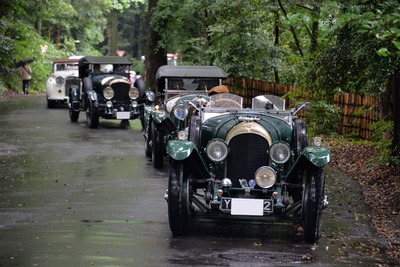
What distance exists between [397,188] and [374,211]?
1.54 m

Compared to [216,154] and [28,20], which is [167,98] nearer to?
[216,154]

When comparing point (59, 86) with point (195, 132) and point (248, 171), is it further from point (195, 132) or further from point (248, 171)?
point (248, 171)

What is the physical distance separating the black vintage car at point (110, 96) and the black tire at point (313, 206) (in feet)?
48.6

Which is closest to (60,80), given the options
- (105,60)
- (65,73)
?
(65,73)

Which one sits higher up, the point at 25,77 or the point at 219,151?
the point at 219,151

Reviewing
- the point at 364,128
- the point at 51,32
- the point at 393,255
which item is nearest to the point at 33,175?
the point at 393,255

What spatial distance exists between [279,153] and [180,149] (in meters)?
1.26

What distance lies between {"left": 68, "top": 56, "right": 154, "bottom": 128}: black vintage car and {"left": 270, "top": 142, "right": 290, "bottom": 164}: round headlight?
14240mm

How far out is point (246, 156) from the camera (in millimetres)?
10977

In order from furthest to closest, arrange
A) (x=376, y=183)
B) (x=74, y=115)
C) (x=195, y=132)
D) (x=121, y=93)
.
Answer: (x=74, y=115) → (x=121, y=93) → (x=376, y=183) → (x=195, y=132)

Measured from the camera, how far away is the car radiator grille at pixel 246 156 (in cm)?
1095

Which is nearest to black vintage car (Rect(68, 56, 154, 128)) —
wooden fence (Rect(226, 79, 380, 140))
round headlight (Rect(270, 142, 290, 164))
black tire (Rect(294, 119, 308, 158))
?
wooden fence (Rect(226, 79, 380, 140))

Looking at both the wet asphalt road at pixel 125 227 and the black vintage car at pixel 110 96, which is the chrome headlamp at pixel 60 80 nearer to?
the black vintage car at pixel 110 96

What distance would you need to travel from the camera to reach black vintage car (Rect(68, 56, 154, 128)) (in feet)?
81.6
